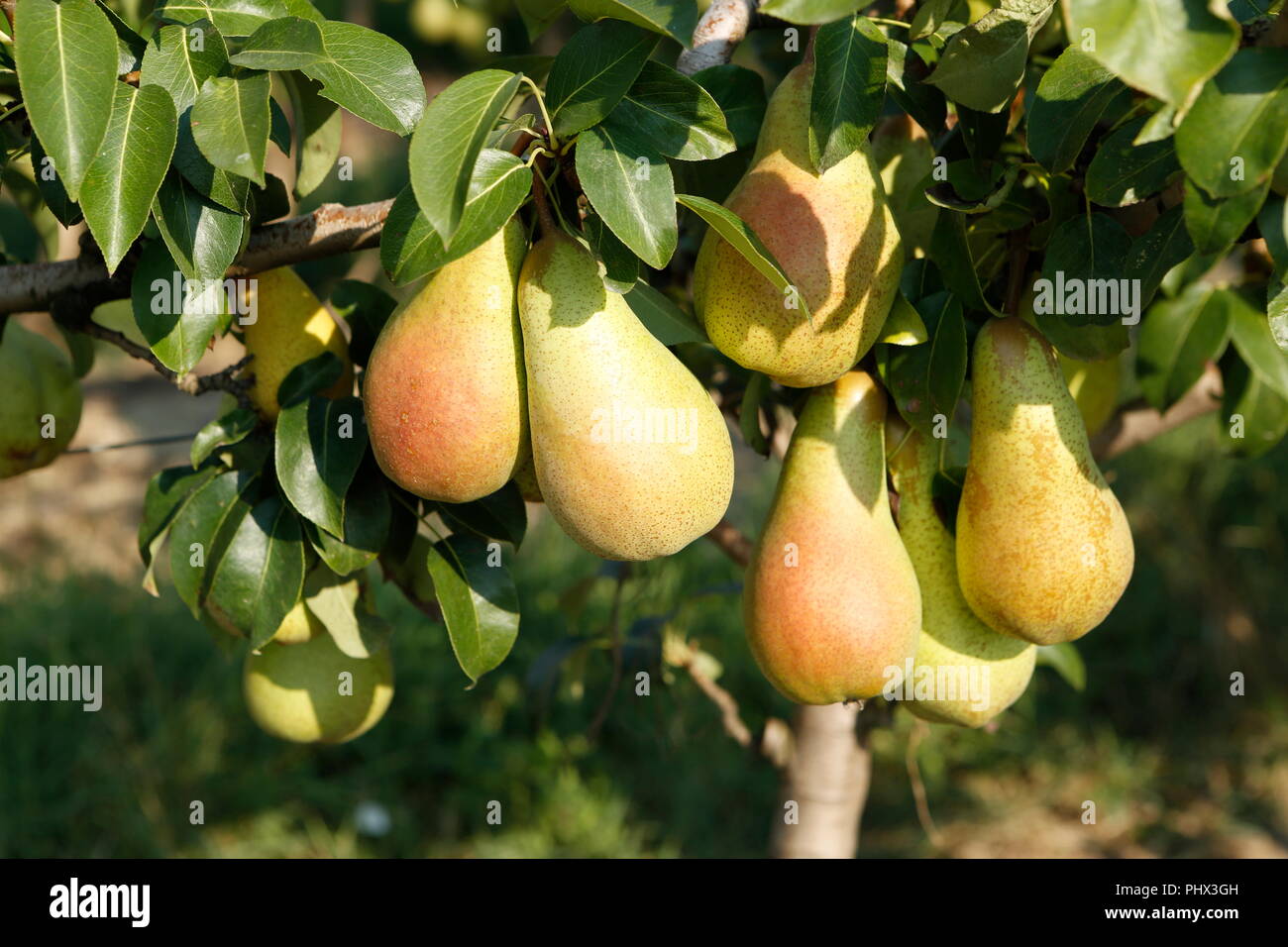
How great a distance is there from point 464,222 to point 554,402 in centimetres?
13

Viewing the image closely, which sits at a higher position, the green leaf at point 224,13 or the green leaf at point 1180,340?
the green leaf at point 224,13

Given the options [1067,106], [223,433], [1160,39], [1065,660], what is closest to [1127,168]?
[1067,106]

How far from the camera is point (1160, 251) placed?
0.78 meters

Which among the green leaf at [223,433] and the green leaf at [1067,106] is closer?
the green leaf at [1067,106]

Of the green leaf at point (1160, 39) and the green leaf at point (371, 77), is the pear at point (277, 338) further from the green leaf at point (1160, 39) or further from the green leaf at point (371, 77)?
the green leaf at point (1160, 39)

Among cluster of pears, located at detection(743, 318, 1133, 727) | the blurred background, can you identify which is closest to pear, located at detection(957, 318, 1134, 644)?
cluster of pears, located at detection(743, 318, 1133, 727)

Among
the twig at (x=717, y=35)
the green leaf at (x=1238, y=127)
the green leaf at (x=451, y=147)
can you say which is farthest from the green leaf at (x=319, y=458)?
the green leaf at (x=1238, y=127)

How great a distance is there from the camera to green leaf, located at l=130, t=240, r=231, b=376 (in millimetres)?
859

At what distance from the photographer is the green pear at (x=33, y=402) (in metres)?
1.15

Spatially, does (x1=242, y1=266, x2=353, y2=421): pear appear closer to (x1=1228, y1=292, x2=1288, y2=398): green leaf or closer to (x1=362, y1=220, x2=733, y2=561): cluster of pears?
(x1=362, y1=220, x2=733, y2=561): cluster of pears

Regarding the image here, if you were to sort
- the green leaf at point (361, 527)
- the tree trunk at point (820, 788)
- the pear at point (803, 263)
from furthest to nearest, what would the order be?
1. the tree trunk at point (820, 788)
2. the green leaf at point (361, 527)
3. the pear at point (803, 263)

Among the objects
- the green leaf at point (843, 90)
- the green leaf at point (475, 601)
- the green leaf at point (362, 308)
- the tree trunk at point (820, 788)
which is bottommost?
the tree trunk at point (820, 788)

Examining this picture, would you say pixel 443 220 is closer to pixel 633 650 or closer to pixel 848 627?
pixel 848 627

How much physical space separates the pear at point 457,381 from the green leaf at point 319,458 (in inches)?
3.7
